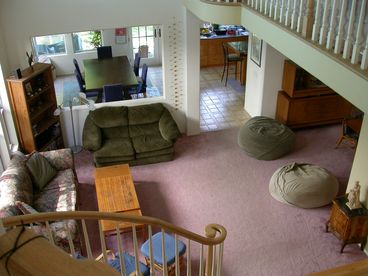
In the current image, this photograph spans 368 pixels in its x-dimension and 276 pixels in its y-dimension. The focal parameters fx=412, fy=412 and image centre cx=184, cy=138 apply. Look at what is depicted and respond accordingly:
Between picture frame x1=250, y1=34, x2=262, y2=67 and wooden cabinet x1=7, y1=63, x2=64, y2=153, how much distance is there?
410 centimetres

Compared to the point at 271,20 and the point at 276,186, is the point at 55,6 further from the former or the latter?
the point at 276,186

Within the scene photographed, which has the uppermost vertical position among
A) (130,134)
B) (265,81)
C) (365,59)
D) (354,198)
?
(365,59)

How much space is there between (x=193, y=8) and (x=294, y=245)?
3.95 metres

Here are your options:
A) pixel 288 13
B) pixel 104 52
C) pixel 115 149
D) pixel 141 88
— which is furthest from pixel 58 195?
pixel 104 52

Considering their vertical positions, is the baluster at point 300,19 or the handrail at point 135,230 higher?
the baluster at point 300,19

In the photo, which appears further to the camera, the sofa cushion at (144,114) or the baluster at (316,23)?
the sofa cushion at (144,114)

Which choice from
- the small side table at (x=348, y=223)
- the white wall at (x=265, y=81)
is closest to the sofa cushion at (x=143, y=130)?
the white wall at (x=265, y=81)

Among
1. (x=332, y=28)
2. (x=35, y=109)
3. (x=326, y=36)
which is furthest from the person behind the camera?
(x=35, y=109)

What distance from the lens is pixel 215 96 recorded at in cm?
1030

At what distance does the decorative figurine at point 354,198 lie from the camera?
17.5 feet

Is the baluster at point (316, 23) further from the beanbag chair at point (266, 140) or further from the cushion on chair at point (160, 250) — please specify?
the beanbag chair at point (266, 140)

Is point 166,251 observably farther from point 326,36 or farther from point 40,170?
point 326,36

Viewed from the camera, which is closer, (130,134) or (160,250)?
(160,250)

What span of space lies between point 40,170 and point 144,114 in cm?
231
